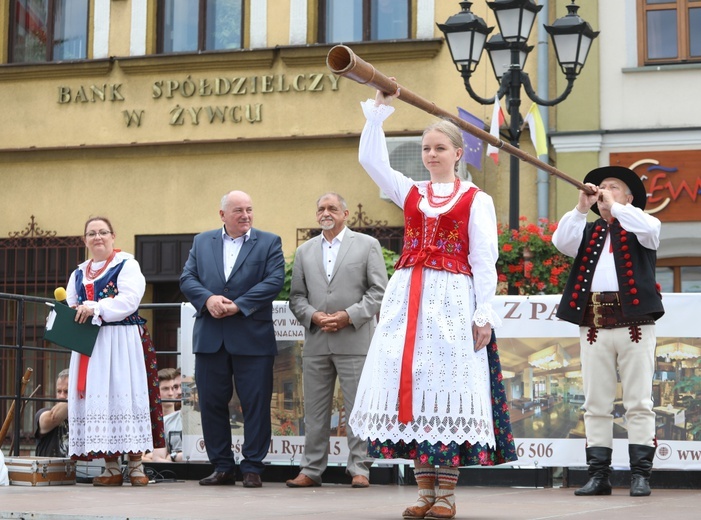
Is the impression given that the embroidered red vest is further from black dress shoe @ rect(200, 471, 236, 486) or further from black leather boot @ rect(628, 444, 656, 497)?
black dress shoe @ rect(200, 471, 236, 486)

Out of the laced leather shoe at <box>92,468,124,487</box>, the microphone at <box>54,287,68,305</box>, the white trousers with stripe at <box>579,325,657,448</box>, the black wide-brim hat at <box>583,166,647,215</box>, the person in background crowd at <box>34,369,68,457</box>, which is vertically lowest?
the laced leather shoe at <box>92,468,124,487</box>

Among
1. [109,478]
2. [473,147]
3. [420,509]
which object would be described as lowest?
[109,478]

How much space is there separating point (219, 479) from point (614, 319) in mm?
3010

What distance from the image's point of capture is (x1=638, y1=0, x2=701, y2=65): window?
1641 centimetres

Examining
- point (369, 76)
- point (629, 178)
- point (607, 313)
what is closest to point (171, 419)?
point (607, 313)

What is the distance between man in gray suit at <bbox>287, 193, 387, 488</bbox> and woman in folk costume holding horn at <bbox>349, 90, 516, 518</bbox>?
2.38 m

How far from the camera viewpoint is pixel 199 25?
1775 cm

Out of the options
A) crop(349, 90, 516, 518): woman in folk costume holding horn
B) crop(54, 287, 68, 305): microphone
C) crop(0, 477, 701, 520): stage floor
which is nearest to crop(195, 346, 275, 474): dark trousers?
crop(0, 477, 701, 520): stage floor

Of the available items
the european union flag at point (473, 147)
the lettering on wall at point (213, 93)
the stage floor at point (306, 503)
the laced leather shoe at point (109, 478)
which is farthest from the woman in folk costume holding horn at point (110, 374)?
the lettering on wall at point (213, 93)

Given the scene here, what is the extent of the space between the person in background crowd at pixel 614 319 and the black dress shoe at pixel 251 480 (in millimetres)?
2248

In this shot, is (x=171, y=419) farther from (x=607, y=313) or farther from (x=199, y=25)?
(x=199, y=25)

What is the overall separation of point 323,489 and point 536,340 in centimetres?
187

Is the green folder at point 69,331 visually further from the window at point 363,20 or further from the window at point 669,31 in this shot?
the window at point 669,31

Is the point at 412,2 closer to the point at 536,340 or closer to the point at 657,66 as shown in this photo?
the point at 657,66
